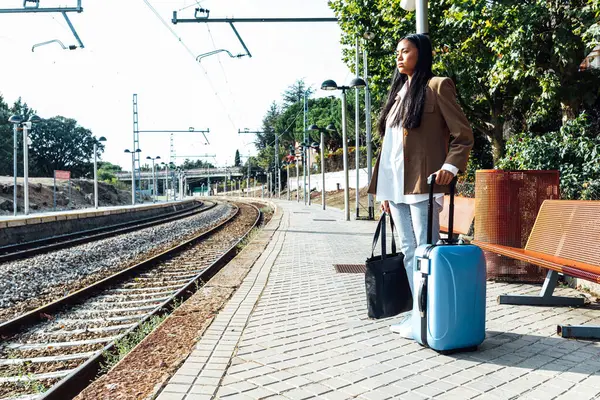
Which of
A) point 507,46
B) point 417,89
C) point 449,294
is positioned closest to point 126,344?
point 449,294

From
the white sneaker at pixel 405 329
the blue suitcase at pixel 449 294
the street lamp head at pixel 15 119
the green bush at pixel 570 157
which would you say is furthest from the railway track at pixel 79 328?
the street lamp head at pixel 15 119

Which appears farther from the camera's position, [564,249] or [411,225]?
[564,249]

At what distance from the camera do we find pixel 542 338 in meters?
4.26

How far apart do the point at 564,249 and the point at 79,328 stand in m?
4.85

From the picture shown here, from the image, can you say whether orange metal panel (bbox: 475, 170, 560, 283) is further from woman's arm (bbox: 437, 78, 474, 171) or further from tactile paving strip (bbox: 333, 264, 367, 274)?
woman's arm (bbox: 437, 78, 474, 171)

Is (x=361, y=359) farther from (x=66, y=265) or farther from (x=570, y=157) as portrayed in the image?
(x=66, y=265)

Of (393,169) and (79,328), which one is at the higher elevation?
(393,169)

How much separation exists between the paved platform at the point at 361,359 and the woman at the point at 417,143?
0.70 metres

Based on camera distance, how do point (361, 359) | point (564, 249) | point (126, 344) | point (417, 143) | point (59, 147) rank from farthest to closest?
point (59, 147)
point (564, 249)
point (126, 344)
point (417, 143)
point (361, 359)

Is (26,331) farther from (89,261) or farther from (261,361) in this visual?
(89,261)

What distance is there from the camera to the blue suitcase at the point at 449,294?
145 inches

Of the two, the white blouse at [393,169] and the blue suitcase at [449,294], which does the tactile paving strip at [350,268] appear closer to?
the white blouse at [393,169]

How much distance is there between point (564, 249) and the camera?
5215 mm

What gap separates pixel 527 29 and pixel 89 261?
994cm
